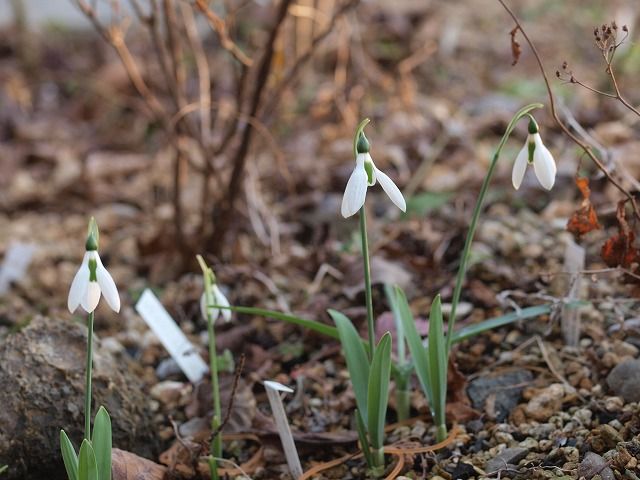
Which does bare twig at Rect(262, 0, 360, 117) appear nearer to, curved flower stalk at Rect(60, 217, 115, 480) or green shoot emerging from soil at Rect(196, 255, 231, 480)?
green shoot emerging from soil at Rect(196, 255, 231, 480)

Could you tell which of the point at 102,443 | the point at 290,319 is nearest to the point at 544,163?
the point at 290,319

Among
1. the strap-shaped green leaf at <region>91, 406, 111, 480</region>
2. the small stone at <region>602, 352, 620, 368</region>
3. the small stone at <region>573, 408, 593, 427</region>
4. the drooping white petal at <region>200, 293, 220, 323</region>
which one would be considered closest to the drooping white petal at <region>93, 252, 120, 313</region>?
the strap-shaped green leaf at <region>91, 406, 111, 480</region>

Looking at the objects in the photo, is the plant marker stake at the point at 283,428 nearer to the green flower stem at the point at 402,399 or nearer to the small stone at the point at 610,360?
the green flower stem at the point at 402,399

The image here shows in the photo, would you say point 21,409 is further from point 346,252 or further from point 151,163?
point 151,163

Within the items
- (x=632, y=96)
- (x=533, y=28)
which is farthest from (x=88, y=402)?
(x=533, y=28)

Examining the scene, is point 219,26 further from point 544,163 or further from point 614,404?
point 614,404

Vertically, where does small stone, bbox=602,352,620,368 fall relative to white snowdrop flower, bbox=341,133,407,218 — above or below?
below
